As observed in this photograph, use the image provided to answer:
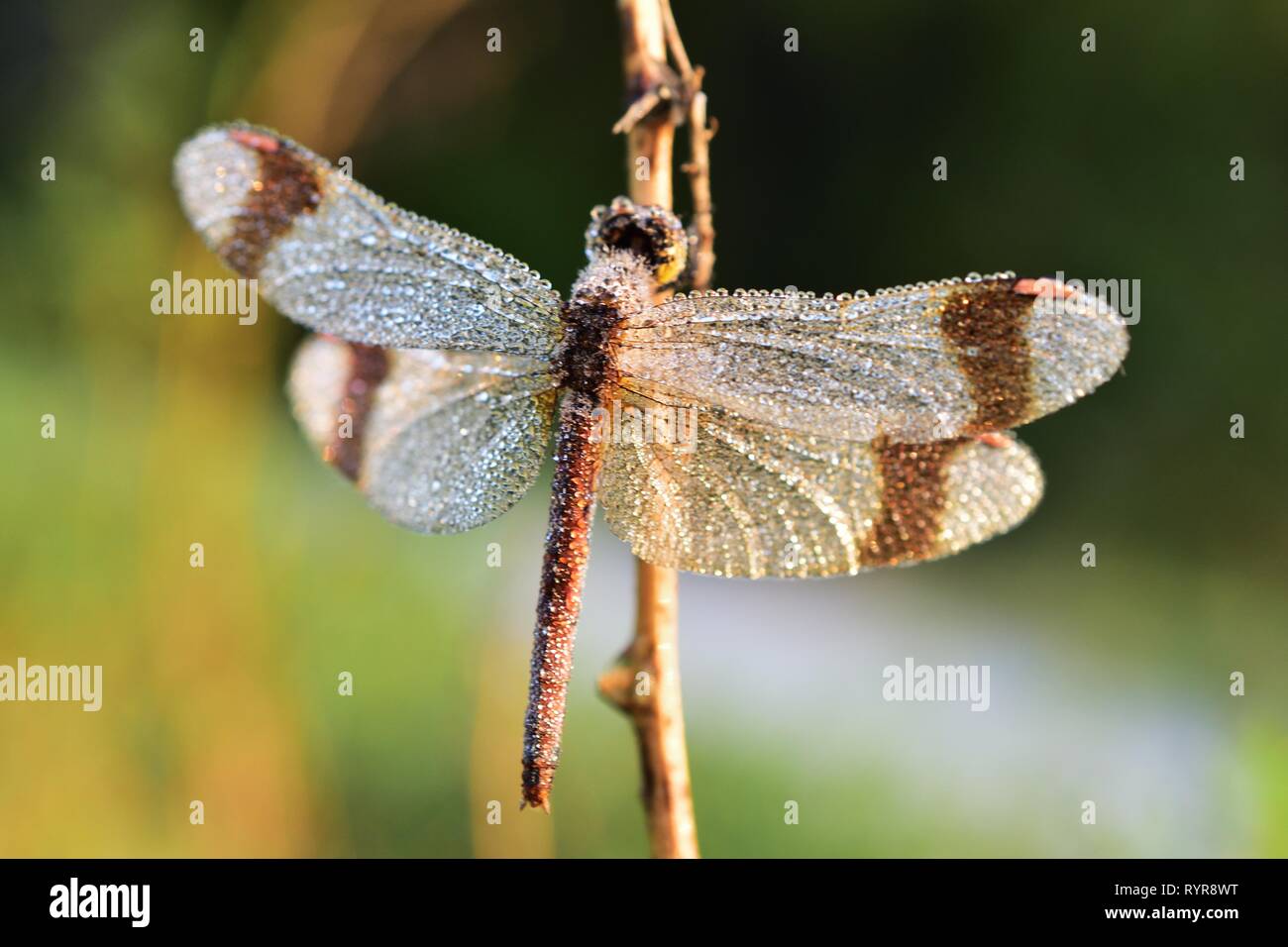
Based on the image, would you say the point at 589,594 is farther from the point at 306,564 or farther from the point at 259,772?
the point at 259,772

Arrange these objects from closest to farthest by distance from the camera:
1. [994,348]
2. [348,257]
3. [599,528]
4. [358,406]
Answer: [994,348]
[348,257]
[358,406]
[599,528]

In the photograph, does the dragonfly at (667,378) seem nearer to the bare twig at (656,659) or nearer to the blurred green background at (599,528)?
the bare twig at (656,659)

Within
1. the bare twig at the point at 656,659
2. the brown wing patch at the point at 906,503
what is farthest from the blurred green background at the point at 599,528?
the brown wing patch at the point at 906,503

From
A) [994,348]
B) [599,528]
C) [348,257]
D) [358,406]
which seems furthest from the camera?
[599,528]

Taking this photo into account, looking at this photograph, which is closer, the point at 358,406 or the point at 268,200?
the point at 268,200

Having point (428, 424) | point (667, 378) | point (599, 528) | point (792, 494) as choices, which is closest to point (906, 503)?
point (792, 494)

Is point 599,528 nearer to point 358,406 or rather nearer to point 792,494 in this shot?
point 358,406

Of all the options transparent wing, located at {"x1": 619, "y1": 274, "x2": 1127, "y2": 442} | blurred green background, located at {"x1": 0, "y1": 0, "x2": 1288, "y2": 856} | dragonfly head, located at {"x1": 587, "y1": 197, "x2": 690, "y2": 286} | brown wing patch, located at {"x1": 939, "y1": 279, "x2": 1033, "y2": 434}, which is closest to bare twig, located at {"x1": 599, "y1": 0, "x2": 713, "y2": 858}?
dragonfly head, located at {"x1": 587, "y1": 197, "x2": 690, "y2": 286}

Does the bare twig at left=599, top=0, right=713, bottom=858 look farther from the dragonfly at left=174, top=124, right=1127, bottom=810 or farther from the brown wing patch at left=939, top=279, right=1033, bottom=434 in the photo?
the brown wing patch at left=939, top=279, right=1033, bottom=434

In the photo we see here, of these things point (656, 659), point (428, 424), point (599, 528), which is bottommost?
point (656, 659)
